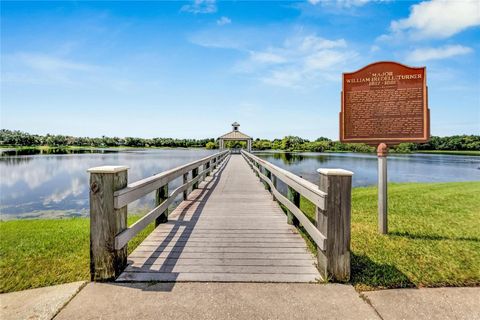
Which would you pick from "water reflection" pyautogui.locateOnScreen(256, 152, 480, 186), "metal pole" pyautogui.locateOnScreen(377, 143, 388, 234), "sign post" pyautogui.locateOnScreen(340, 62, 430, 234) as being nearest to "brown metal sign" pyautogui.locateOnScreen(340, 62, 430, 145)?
"sign post" pyautogui.locateOnScreen(340, 62, 430, 234)

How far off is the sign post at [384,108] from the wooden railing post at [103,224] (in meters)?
3.62

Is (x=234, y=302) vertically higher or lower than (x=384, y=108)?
lower

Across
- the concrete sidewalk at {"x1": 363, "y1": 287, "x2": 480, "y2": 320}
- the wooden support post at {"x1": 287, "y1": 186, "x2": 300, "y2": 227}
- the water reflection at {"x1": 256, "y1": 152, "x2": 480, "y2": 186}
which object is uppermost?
the wooden support post at {"x1": 287, "y1": 186, "x2": 300, "y2": 227}

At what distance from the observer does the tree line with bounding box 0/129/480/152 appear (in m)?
93.0

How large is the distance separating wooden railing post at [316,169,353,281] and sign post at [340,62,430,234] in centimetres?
198

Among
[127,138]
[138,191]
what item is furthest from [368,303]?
[127,138]

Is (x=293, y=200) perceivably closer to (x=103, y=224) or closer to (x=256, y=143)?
(x=103, y=224)

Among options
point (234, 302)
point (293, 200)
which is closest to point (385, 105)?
point (293, 200)

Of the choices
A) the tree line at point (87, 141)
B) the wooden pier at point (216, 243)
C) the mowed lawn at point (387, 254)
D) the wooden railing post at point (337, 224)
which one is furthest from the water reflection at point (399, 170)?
the tree line at point (87, 141)

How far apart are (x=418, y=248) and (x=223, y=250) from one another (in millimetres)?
2747

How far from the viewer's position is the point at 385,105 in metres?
4.51

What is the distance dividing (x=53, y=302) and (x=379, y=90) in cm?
506

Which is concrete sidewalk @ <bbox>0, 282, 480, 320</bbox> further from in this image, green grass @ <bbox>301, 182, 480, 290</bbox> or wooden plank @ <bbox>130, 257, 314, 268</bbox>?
wooden plank @ <bbox>130, 257, 314, 268</bbox>

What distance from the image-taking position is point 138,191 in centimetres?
344
